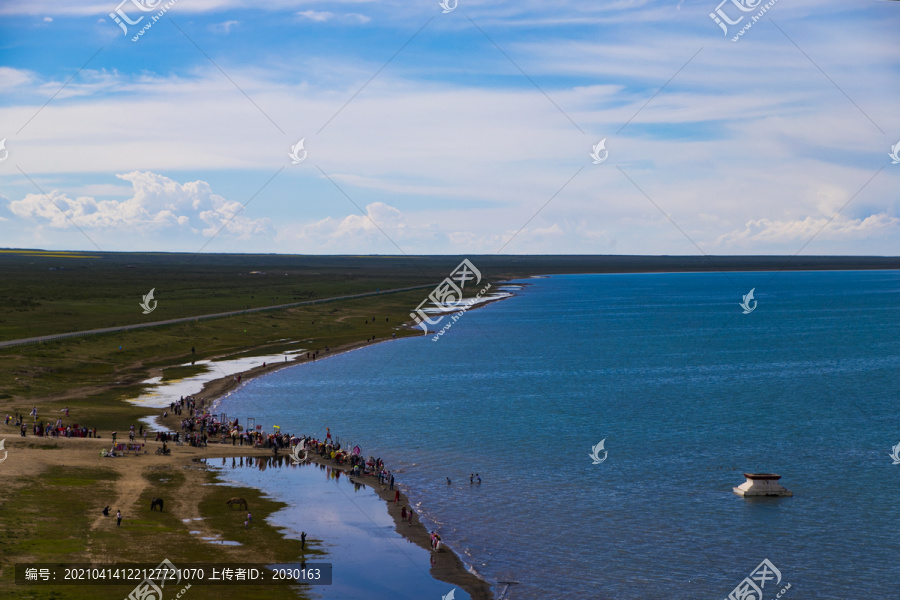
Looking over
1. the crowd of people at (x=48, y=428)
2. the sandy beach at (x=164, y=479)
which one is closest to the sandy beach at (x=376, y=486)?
the sandy beach at (x=164, y=479)

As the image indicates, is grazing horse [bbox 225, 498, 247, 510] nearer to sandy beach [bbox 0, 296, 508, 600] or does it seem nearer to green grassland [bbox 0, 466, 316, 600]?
green grassland [bbox 0, 466, 316, 600]

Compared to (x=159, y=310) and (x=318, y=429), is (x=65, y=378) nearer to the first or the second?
(x=318, y=429)

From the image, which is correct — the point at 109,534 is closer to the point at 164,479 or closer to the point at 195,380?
the point at 164,479

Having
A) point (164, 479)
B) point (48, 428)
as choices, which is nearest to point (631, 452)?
point (164, 479)

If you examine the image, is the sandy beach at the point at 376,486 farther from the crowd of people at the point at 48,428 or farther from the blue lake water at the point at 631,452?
the crowd of people at the point at 48,428

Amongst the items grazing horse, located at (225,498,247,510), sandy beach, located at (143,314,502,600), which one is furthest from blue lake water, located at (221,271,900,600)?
grazing horse, located at (225,498,247,510)
